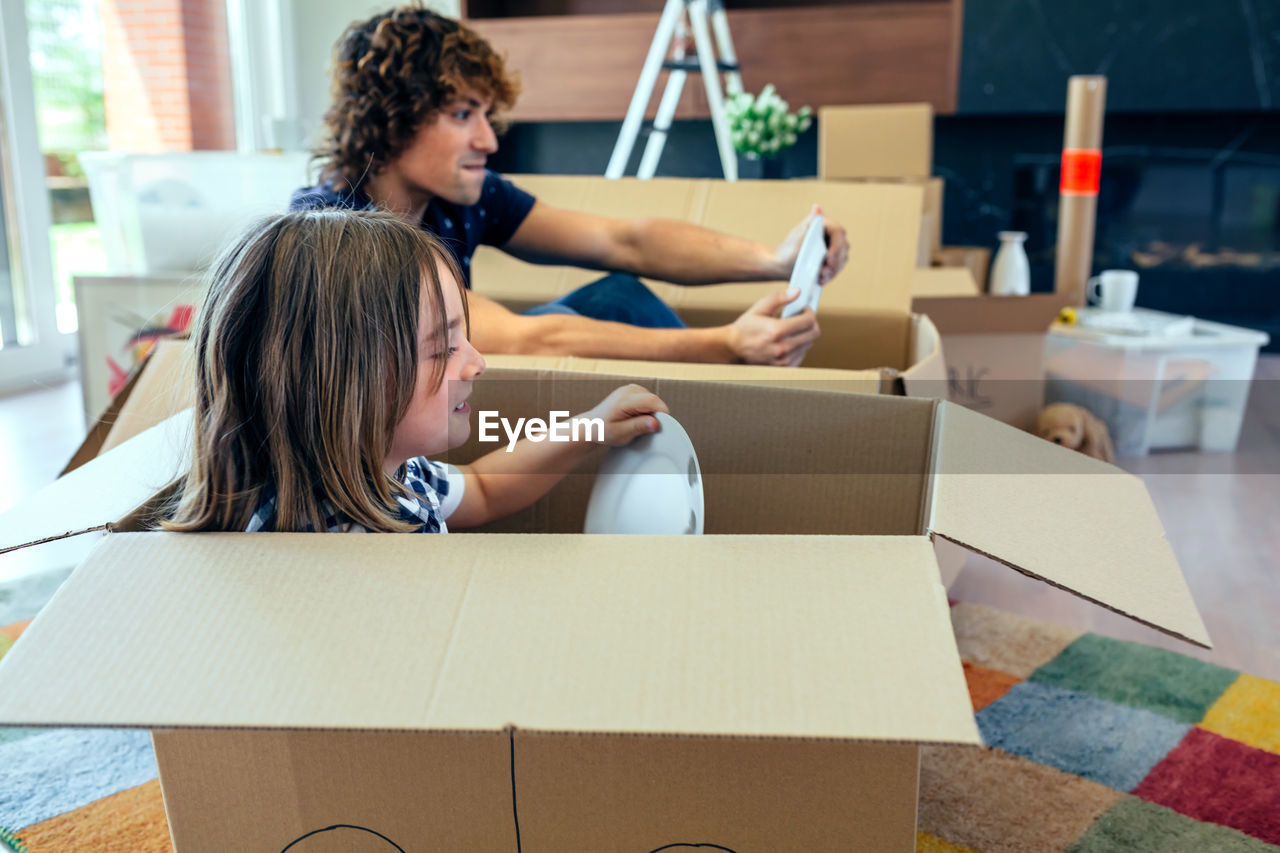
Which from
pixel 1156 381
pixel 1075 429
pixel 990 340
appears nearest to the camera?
pixel 990 340

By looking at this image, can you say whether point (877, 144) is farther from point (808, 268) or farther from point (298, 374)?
point (298, 374)

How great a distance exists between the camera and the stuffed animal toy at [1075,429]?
6.08 ft

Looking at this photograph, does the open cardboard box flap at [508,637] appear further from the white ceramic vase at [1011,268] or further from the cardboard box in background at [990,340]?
the white ceramic vase at [1011,268]

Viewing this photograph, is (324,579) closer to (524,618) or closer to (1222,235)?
(524,618)

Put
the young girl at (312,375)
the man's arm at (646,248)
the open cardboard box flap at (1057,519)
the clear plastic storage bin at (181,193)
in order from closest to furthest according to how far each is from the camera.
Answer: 1. the open cardboard box flap at (1057,519)
2. the young girl at (312,375)
3. the man's arm at (646,248)
4. the clear plastic storage bin at (181,193)

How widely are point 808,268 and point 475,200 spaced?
1.43ft

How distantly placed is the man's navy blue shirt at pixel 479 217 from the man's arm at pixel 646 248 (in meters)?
0.02

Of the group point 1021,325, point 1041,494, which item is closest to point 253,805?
point 1041,494

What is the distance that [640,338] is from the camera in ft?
3.59

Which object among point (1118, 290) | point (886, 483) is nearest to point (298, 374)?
point (886, 483)

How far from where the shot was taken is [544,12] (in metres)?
3.58

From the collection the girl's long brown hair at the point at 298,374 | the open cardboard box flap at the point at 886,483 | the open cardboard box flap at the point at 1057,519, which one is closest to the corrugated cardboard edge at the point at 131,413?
the open cardboard box flap at the point at 886,483

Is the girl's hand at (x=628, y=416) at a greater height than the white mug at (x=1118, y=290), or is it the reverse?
the girl's hand at (x=628, y=416)

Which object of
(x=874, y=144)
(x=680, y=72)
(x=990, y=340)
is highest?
(x=680, y=72)
